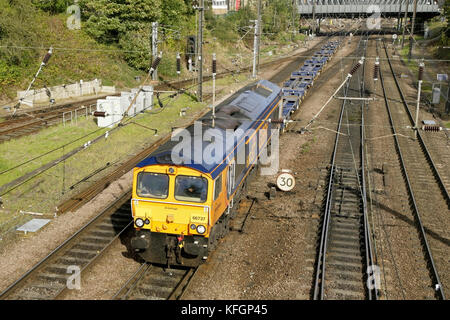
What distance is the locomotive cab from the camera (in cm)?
1216

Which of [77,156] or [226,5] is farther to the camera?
[226,5]

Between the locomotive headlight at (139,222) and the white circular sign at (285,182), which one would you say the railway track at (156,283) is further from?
the white circular sign at (285,182)

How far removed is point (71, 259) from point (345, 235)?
875 centimetres

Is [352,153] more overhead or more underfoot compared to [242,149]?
more underfoot

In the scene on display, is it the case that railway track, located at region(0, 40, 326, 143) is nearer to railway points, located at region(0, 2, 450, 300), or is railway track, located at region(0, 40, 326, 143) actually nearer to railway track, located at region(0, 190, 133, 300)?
railway points, located at region(0, 2, 450, 300)

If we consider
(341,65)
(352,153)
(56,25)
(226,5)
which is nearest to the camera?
(352,153)

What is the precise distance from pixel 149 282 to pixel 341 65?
47128 mm

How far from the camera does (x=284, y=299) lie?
39.3 ft

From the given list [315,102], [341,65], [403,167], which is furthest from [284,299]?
[341,65]

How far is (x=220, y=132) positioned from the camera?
1466cm

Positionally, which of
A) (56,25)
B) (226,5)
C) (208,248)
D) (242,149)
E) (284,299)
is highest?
(226,5)

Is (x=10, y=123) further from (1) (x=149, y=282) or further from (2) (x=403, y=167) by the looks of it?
(2) (x=403, y=167)

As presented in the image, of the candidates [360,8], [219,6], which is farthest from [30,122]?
[360,8]
